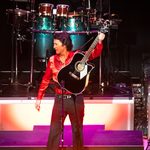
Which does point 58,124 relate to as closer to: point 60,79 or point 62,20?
point 60,79

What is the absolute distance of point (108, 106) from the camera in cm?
895

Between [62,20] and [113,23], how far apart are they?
124 centimetres

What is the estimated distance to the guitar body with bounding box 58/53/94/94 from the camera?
675cm

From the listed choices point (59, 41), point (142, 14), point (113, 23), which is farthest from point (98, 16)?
point (59, 41)

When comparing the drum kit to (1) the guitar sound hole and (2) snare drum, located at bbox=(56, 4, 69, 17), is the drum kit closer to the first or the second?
(2) snare drum, located at bbox=(56, 4, 69, 17)

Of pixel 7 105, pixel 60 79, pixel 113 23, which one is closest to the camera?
pixel 60 79

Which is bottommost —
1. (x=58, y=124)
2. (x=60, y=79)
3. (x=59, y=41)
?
(x=58, y=124)

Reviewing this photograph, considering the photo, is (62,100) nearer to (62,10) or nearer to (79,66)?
(79,66)

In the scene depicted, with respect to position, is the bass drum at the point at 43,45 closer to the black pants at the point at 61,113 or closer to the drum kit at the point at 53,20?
the drum kit at the point at 53,20

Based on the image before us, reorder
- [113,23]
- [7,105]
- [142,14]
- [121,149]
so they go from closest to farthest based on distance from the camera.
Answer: [121,149] < [7,105] < [113,23] < [142,14]

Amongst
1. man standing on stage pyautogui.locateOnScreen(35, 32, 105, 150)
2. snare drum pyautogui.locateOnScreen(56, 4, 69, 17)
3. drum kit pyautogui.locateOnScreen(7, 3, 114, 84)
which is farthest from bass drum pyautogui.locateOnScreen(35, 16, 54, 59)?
man standing on stage pyautogui.locateOnScreen(35, 32, 105, 150)

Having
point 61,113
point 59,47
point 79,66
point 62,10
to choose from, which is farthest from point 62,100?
point 62,10

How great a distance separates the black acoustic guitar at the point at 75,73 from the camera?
6.75m

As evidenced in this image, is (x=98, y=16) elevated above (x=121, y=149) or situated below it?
above
